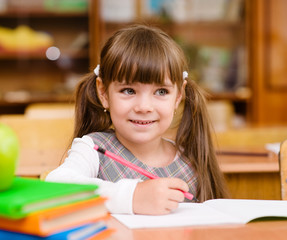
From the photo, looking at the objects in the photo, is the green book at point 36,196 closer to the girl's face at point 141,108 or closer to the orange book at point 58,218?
the orange book at point 58,218

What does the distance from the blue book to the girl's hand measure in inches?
8.5

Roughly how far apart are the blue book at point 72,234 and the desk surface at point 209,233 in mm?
66

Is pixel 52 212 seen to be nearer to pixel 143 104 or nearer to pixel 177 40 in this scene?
pixel 143 104

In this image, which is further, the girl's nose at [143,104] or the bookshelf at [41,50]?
the bookshelf at [41,50]

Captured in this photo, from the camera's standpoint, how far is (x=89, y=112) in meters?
1.59

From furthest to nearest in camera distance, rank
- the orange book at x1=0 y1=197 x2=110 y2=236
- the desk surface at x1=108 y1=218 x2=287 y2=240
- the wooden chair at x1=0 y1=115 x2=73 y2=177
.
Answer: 1. the wooden chair at x1=0 y1=115 x2=73 y2=177
2. the desk surface at x1=108 y1=218 x2=287 y2=240
3. the orange book at x1=0 y1=197 x2=110 y2=236

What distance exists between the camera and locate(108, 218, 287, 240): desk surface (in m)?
0.87

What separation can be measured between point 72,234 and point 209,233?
250 millimetres

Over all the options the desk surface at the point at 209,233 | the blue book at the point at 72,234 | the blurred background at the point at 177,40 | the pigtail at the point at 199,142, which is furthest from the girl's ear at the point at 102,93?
the blurred background at the point at 177,40

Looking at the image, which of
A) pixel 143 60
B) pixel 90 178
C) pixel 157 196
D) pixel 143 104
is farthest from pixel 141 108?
pixel 157 196

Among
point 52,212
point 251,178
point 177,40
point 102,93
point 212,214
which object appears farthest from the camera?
point 177,40

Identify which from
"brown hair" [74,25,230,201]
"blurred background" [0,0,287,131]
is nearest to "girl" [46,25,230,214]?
"brown hair" [74,25,230,201]

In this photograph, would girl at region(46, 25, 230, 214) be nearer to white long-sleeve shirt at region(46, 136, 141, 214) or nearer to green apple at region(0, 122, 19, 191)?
white long-sleeve shirt at region(46, 136, 141, 214)

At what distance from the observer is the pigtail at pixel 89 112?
1575 mm
